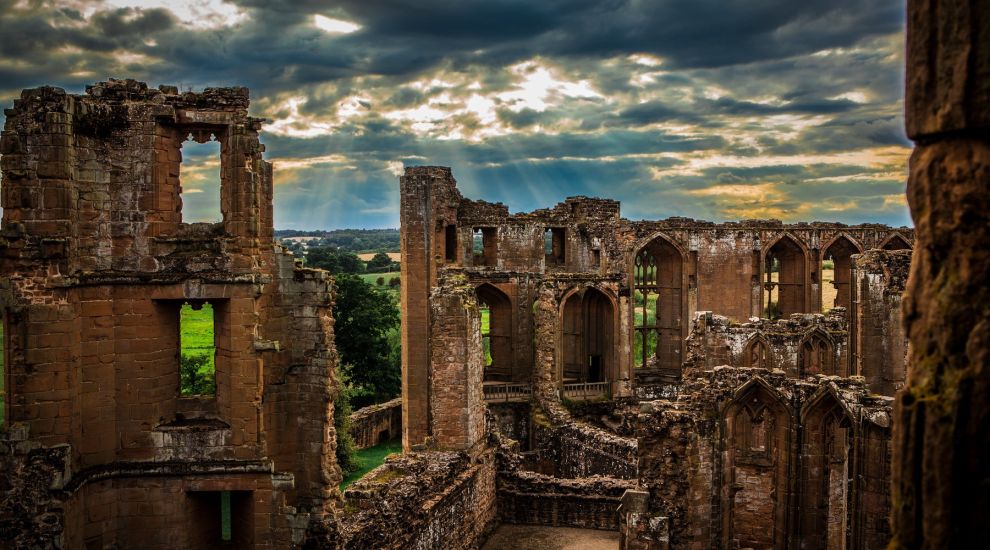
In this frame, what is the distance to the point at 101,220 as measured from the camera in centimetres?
929

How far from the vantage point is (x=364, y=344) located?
32.2m

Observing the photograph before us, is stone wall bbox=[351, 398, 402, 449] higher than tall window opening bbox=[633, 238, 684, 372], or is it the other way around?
tall window opening bbox=[633, 238, 684, 372]

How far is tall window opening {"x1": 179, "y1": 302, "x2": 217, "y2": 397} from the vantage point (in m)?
13.2

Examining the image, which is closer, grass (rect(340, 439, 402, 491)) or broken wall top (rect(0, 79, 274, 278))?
broken wall top (rect(0, 79, 274, 278))

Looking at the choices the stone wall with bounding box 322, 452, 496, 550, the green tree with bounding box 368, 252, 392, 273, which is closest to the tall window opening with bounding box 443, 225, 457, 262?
the stone wall with bounding box 322, 452, 496, 550

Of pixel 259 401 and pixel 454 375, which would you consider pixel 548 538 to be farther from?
pixel 259 401

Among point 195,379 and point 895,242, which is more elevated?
point 895,242

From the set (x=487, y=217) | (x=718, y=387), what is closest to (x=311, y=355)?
(x=718, y=387)

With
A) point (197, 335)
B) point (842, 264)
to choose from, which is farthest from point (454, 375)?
point (197, 335)

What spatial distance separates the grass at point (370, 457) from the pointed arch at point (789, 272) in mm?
15526

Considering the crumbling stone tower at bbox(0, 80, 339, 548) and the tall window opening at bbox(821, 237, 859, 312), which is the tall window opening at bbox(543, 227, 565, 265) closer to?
the tall window opening at bbox(821, 237, 859, 312)

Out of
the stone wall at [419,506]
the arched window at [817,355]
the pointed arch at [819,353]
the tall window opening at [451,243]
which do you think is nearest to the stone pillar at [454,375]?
the stone wall at [419,506]

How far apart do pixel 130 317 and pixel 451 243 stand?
18454mm

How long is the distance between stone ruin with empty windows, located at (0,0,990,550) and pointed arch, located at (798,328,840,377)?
3.1 inches
